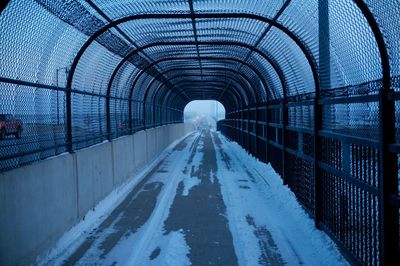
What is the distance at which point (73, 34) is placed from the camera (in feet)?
23.2

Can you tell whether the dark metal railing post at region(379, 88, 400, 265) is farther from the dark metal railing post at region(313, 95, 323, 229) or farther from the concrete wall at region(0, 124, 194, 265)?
the concrete wall at region(0, 124, 194, 265)

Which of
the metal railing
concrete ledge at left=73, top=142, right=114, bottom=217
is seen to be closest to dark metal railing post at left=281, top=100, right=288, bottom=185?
the metal railing

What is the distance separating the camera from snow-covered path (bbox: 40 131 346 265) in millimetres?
5145

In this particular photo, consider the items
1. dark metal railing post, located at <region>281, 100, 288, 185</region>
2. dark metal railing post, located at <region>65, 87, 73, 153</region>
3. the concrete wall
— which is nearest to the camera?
the concrete wall

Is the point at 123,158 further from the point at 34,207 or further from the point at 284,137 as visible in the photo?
the point at 34,207

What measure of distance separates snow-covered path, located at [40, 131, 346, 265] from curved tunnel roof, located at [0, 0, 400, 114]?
2.14 metres

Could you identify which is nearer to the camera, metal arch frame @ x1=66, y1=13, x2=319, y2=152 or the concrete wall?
the concrete wall

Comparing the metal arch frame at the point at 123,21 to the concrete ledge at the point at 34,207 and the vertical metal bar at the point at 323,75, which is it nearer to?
the vertical metal bar at the point at 323,75

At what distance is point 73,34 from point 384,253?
552cm

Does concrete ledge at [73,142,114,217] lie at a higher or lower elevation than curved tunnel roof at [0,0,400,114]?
lower

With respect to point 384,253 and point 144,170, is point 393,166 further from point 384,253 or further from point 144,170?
point 144,170

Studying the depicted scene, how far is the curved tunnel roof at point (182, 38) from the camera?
5.04 metres

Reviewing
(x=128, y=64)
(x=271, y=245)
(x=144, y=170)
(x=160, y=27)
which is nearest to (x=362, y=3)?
(x=271, y=245)

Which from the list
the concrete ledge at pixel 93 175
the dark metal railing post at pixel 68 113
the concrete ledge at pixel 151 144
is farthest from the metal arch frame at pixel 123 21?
the concrete ledge at pixel 151 144
